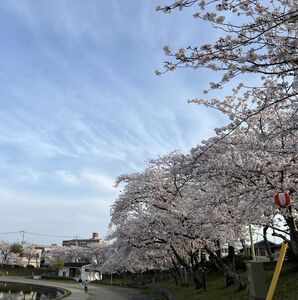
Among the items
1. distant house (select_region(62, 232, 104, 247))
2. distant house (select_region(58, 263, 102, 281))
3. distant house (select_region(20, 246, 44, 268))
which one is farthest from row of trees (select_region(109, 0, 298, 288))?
distant house (select_region(62, 232, 104, 247))

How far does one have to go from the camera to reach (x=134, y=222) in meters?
23.5

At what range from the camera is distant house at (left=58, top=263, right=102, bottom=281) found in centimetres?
8725

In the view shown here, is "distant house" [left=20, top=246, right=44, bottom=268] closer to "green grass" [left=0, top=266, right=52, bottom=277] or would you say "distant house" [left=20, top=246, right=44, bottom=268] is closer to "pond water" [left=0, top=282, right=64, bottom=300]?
"green grass" [left=0, top=266, right=52, bottom=277]

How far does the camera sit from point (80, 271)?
90562mm

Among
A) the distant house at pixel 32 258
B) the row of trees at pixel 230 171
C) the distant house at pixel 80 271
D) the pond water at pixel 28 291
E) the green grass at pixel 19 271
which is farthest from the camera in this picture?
the distant house at pixel 32 258

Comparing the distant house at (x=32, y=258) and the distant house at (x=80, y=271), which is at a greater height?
the distant house at (x=32, y=258)

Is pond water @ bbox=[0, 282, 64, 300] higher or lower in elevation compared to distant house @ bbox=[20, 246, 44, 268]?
lower

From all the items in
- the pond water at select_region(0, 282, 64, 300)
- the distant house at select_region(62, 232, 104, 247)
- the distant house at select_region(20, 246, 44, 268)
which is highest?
the distant house at select_region(62, 232, 104, 247)

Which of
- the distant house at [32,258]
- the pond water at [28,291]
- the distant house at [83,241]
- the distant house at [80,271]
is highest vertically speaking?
the distant house at [83,241]

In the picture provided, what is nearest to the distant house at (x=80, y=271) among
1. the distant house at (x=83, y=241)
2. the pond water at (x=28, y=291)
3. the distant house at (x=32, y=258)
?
the pond water at (x=28, y=291)

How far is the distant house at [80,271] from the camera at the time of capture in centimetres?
8725

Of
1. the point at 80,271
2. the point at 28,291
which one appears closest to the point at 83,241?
the point at 80,271

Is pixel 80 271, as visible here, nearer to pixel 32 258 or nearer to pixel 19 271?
pixel 19 271

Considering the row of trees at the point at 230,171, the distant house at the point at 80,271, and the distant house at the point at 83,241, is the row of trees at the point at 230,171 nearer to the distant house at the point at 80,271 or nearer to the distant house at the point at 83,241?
the distant house at the point at 80,271
